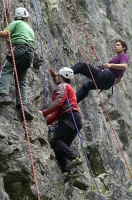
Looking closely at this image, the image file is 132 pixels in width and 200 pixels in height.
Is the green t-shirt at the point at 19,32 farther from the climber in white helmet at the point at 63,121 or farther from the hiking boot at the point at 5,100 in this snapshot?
the climber in white helmet at the point at 63,121

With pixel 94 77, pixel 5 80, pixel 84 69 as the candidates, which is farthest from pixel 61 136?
pixel 94 77

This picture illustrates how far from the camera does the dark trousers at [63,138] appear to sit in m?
8.23

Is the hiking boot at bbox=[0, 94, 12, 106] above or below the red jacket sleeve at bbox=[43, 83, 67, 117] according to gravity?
above

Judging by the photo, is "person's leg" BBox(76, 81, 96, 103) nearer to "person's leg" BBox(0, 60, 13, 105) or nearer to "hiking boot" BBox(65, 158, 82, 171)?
"hiking boot" BBox(65, 158, 82, 171)

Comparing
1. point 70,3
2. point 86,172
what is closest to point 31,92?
point 86,172

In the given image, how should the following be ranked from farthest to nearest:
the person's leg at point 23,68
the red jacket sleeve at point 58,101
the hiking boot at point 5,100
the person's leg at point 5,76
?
the red jacket sleeve at point 58,101 < the person's leg at point 23,68 < the person's leg at point 5,76 < the hiking boot at point 5,100

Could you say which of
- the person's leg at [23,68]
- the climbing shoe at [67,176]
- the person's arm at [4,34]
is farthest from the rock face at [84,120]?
the person's arm at [4,34]

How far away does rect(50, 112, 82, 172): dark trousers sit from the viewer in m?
8.23

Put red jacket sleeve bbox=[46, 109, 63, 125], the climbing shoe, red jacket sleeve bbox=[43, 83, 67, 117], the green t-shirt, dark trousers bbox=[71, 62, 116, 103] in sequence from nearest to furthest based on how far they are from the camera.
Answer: the green t-shirt, the climbing shoe, red jacket sleeve bbox=[43, 83, 67, 117], red jacket sleeve bbox=[46, 109, 63, 125], dark trousers bbox=[71, 62, 116, 103]

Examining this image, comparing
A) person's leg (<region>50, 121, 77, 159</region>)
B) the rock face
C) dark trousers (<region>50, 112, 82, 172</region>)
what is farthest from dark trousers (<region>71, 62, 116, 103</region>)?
person's leg (<region>50, 121, 77, 159</region>)

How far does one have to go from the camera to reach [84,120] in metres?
11.8

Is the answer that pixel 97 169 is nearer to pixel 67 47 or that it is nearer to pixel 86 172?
pixel 86 172

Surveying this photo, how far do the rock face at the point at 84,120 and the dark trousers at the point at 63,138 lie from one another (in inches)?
→ 9.8

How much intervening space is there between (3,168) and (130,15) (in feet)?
53.3
